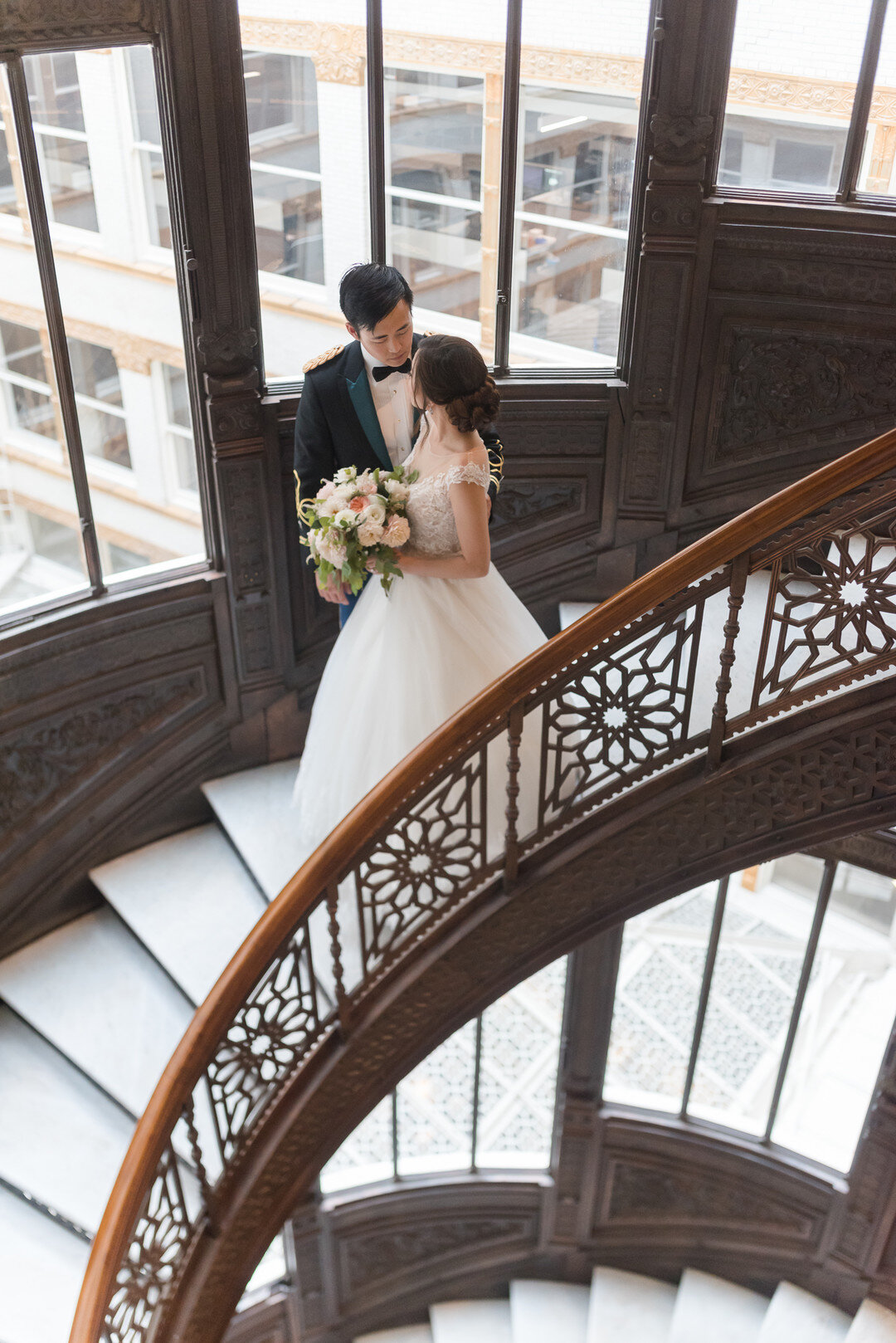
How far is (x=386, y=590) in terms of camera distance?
3.83 meters

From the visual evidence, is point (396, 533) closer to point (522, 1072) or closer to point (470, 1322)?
point (522, 1072)

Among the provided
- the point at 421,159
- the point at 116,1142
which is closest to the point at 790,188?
the point at 421,159

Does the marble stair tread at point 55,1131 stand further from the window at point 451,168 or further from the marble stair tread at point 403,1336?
the marble stair tread at point 403,1336

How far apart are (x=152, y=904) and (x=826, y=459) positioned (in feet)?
11.5

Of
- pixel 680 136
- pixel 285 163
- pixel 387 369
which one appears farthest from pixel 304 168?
pixel 680 136

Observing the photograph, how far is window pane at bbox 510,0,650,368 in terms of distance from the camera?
450cm

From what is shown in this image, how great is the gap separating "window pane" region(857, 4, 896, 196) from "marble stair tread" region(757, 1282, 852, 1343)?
5.95 meters

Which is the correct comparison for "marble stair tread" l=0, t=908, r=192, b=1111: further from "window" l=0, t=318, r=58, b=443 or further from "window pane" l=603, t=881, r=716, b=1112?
"window pane" l=603, t=881, r=716, b=1112

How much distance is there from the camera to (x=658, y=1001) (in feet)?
21.2

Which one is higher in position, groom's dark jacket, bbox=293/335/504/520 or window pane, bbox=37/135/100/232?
window pane, bbox=37/135/100/232

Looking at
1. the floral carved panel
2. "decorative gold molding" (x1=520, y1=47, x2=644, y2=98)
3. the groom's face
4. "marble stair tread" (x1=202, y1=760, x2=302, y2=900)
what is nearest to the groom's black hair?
the groom's face

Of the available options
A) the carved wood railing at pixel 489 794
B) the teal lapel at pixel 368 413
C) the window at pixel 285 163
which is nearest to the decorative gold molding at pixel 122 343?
the window at pixel 285 163

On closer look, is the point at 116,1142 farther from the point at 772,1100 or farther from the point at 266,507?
the point at 772,1100

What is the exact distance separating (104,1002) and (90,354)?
2542 mm
